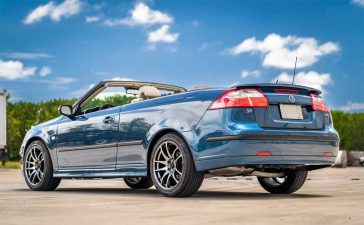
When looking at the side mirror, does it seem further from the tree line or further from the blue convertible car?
the tree line

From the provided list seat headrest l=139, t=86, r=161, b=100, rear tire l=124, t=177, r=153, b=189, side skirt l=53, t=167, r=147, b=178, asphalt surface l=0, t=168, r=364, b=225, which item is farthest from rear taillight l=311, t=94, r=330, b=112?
rear tire l=124, t=177, r=153, b=189

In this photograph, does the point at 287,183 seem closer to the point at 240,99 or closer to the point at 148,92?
the point at 240,99

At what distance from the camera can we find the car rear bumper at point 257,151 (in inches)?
309

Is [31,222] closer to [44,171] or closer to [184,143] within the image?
[184,143]

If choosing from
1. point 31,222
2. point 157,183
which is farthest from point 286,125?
point 31,222

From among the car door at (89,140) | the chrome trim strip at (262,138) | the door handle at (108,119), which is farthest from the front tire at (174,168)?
the door handle at (108,119)

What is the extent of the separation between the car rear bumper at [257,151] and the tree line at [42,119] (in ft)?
184

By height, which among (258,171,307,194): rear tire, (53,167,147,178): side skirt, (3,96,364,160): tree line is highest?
(3,96,364,160): tree line

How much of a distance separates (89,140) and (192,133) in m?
2.20

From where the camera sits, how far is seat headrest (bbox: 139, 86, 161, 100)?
960cm

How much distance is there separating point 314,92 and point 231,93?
1368 mm

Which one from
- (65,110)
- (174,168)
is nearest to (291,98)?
(174,168)

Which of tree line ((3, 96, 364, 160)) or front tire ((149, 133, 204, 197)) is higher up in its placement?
tree line ((3, 96, 364, 160))

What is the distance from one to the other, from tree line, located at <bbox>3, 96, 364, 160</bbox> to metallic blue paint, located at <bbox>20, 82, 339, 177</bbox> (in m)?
54.0
